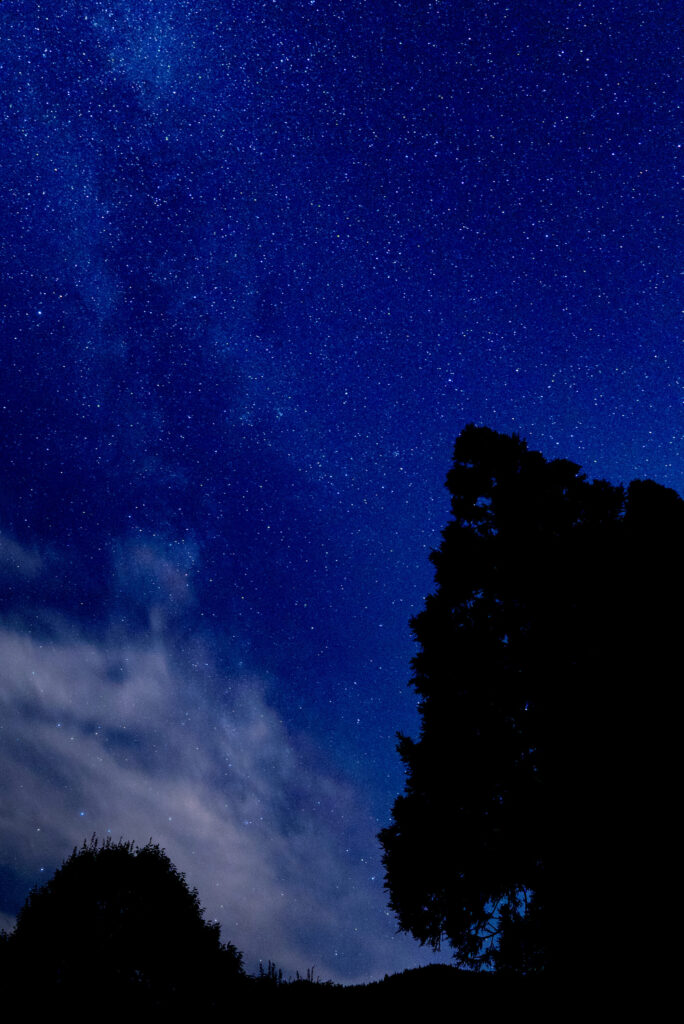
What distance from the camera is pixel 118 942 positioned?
1276 cm

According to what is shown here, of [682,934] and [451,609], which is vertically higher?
[451,609]

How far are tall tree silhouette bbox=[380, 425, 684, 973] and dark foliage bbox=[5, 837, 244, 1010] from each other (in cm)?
526

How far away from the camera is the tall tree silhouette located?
380 inches

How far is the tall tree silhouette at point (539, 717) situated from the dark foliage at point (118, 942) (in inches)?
207

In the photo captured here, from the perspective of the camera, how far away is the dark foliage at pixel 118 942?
1169 cm

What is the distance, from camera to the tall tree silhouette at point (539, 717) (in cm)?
966

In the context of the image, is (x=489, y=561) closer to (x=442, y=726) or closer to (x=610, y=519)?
(x=610, y=519)

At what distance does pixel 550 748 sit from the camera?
1088 centimetres

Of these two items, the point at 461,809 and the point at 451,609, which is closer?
the point at 461,809

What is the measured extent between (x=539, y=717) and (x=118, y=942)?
1129cm

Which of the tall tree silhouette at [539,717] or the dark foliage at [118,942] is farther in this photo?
the dark foliage at [118,942]

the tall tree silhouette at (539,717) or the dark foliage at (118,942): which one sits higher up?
the tall tree silhouette at (539,717)

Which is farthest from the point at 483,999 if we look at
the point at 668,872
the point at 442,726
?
the point at 442,726

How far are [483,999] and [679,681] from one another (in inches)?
270
